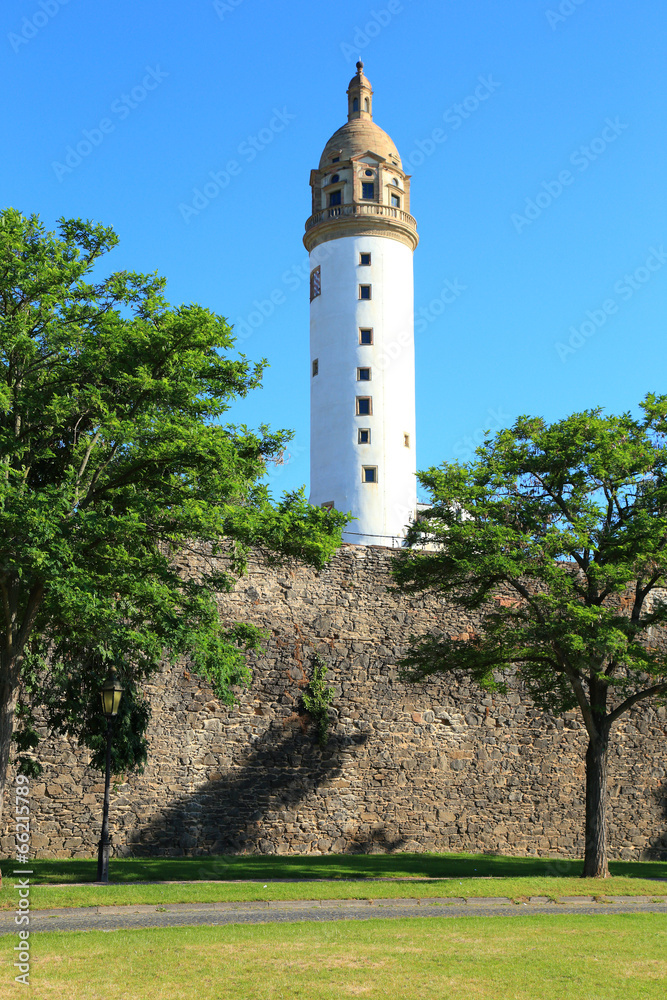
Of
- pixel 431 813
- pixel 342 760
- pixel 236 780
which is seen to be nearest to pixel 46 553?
pixel 236 780

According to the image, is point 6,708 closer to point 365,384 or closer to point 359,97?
point 365,384

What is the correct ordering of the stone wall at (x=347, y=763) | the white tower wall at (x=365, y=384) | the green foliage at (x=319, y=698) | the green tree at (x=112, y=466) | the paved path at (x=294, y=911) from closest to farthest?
the paved path at (x=294, y=911) → the green tree at (x=112, y=466) → the stone wall at (x=347, y=763) → the green foliage at (x=319, y=698) → the white tower wall at (x=365, y=384)

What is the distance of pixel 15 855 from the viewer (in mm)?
19359

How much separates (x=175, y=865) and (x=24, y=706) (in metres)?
4.08

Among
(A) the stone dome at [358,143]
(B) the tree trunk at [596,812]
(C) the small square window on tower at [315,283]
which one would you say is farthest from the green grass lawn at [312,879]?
(A) the stone dome at [358,143]

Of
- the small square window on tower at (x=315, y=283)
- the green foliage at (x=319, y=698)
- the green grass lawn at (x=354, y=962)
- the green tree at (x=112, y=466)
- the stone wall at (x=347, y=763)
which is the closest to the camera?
the green grass lawn at (x=354, y=962)

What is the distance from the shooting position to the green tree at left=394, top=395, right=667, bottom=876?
60.6 feet

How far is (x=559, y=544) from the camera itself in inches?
736

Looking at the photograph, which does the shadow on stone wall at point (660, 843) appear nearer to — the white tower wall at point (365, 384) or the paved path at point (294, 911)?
the paved path at point (294, 911)

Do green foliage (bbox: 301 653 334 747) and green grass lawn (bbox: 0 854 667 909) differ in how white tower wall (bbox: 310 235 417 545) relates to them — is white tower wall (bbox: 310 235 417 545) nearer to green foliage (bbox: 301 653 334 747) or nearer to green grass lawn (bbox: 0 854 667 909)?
green foliage (bbox: 301 653 334 747)

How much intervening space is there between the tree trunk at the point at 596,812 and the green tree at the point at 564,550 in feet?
0.07

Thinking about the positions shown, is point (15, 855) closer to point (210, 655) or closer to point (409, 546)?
point (210, 655)

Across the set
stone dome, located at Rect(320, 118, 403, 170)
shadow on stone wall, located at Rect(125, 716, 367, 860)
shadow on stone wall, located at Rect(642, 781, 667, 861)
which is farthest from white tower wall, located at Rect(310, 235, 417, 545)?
shadow on stone wall, located at Rect(125, 716, 367, 860)

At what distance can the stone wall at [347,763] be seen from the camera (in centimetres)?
2097
